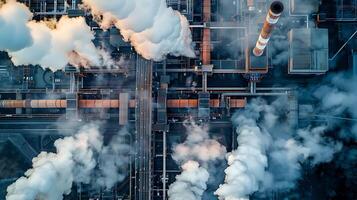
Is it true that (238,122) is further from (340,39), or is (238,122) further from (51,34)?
(51,34)

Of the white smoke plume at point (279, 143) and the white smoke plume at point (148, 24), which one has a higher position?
the white smoke plume at point (148, 24)

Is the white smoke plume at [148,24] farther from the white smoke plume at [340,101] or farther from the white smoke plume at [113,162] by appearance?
the white smoke plume at [340,101]

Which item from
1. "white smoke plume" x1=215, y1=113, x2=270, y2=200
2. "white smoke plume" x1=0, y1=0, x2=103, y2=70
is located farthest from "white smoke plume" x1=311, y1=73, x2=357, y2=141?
"white smoke plume" x1=0, y1=0, x2=103, y2=70

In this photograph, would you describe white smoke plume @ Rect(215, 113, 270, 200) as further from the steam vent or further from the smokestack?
the smokestack

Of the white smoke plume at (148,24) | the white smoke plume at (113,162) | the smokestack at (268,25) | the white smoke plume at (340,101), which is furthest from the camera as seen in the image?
Answer: the white smoke plume at (113,162)

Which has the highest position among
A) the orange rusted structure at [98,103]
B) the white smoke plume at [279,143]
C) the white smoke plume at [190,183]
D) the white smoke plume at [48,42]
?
the white smoke plume at [48,42]

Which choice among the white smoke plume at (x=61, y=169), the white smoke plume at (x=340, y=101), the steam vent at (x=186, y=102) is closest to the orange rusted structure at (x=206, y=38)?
the steam vent at (x=186, y=102)

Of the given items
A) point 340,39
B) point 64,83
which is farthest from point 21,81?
point 340,39

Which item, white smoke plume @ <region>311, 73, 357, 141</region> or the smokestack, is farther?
white smoke plume @ <region>311, 73, 357, 141</region>
